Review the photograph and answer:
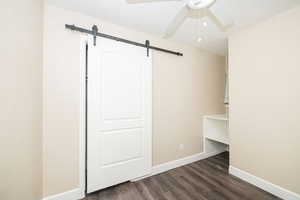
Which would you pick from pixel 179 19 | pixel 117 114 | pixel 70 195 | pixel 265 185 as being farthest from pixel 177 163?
pixel 179 19

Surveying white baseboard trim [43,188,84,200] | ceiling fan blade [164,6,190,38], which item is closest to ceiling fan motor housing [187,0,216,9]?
ceiling fan blade [164,6,190,38]

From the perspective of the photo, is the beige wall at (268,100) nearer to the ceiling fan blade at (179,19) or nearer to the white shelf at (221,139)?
the white shelf at (221,139)

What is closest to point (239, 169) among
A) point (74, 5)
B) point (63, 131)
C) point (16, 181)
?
point (63, 131)

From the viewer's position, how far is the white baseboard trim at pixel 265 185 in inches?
61.1

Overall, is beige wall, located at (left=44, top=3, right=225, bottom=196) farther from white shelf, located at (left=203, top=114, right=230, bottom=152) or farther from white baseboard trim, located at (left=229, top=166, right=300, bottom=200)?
white baseboard trim, located at (left=229, top=166, right=300, bottom=200)

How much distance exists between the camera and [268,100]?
5.68ft

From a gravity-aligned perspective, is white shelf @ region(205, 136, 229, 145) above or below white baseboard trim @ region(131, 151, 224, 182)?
above

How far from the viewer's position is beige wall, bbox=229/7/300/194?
153 cm

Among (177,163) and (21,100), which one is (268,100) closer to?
(177,163)

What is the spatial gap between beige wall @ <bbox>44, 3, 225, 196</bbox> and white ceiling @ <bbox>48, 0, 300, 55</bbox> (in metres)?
0.14

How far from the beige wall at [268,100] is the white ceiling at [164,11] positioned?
0.76 ft

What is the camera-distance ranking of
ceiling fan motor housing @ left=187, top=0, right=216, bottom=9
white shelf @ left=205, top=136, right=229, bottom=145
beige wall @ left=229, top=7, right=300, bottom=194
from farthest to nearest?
white shelf @ left=205, top=136, right=229, bottom=145 → beige wall @ left=229, top=7, right=300, bottom=194 → ceiling fan motor housing @ left=187, top=0, right=216, bottom=9

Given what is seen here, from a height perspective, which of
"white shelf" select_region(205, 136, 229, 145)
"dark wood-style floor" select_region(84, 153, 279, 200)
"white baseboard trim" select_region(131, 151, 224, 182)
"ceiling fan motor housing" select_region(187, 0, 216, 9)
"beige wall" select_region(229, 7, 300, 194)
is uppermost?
"ceiling fan motor housing" select_region(187, 0, 216, 9)

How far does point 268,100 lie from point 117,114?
2.03 meters
